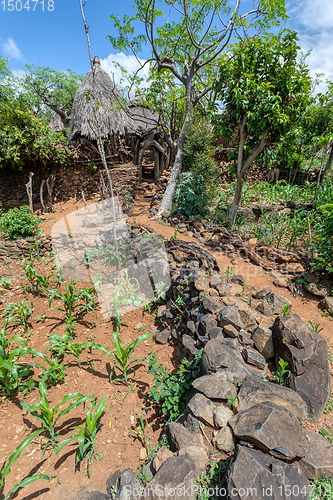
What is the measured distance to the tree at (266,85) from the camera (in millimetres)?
4363

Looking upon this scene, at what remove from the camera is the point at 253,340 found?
2449 mm

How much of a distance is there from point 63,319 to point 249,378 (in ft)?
9.33

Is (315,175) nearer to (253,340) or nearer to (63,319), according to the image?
(253,340)

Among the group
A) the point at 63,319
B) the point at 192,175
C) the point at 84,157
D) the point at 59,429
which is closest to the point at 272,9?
the point at 192,175

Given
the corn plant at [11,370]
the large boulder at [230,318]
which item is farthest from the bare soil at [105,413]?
the large boulder at [230,318]

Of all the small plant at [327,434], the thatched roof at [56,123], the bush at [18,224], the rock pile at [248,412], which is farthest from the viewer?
the thatched roof at [56,123]

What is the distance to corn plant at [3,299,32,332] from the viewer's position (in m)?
3.34

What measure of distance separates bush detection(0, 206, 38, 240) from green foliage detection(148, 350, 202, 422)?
17.5 ft

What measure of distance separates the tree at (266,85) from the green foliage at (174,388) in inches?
185

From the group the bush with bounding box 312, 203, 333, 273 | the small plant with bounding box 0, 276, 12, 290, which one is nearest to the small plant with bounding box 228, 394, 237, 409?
the bush with bounding box 312, 203, 333, 273

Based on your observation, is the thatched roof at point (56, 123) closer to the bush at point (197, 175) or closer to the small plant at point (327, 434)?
the bush at point (197, 175)

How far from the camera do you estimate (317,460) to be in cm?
148

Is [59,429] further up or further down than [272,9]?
further down

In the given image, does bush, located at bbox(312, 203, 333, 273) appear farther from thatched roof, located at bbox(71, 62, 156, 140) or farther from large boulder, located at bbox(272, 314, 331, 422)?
thatched roof, located at bbox(71, 62, 156, 140)
